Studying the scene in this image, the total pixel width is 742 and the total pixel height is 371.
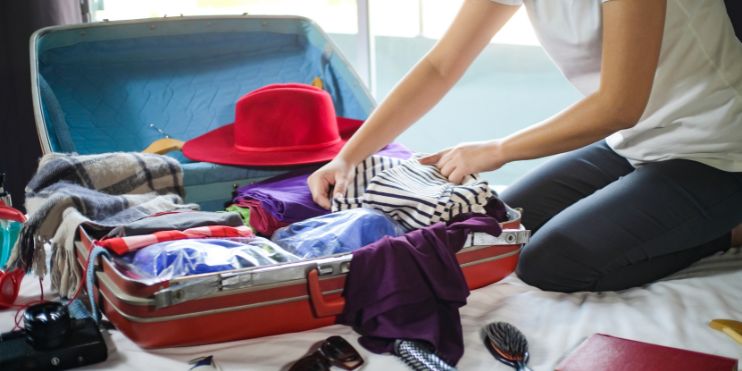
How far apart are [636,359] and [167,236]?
675 millimetres

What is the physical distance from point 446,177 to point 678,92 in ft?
1.33

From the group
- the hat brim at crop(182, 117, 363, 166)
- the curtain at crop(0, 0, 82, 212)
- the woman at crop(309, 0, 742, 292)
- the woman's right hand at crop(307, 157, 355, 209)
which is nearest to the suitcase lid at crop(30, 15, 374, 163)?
the hat brim at crop(182, 117, 363, 166)

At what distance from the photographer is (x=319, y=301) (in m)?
1.01

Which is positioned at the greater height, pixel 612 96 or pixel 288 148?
pixel 612 96

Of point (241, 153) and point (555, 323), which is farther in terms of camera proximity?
point (241, 153)

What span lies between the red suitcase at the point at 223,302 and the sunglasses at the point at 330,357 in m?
0.05

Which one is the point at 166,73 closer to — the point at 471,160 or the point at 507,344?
the point at 471,160

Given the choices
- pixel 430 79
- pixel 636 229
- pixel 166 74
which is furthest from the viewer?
pixel 166 74

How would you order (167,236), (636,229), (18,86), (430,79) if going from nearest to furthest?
(167,236), (636,229), (430,79), (18,86)

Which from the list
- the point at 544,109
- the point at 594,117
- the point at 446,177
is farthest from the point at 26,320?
the point at 544,109

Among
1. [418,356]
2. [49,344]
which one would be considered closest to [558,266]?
[418,356]

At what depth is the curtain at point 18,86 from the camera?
6.43 ft

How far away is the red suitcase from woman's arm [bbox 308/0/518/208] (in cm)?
31

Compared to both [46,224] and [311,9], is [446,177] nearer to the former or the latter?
[46,224]
